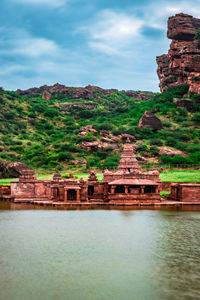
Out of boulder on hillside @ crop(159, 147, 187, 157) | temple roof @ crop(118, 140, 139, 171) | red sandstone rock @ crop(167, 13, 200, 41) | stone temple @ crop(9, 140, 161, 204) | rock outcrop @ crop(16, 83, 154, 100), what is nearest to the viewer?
stone temple @ crop(9, 140, 161, 204)

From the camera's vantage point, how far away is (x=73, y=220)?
85.6 ft

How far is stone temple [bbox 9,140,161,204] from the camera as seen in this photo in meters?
34.3

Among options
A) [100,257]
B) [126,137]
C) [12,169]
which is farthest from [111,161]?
[100,257]

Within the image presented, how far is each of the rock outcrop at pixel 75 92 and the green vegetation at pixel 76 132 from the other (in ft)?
60.7

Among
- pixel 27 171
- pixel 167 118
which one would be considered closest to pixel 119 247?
pixel 27 171

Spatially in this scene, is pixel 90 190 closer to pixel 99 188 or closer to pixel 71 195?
pixel 99 188

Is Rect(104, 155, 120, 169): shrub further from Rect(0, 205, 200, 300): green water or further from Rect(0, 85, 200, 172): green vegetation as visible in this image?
Rect(0, 205, 200, 300): green water

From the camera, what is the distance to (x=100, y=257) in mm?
17016

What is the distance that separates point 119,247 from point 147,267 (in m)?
3.26

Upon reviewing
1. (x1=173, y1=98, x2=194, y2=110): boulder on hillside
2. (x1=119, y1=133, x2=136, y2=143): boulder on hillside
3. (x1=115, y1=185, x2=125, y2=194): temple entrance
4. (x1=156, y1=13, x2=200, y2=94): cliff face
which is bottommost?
(x1=115, y1=185, x2=125, y2=194): temple entrance

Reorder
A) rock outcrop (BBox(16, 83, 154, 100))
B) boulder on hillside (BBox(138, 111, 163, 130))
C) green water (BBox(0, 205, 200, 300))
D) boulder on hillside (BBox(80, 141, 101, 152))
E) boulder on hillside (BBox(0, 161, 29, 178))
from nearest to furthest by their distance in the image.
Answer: green water (BBox(0, 205, 200, 300)) → boulder on hillside (BBox(0, 161, 29, 178)) → boulder on hillside (BBox(80, 141, 101, 152)) → boulder on hillside (BBox(138, 111, 163, 130)) → rock outcrop (BBox(16, 83, 154, 100))

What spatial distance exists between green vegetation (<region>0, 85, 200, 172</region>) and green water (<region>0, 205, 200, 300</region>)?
109 feet

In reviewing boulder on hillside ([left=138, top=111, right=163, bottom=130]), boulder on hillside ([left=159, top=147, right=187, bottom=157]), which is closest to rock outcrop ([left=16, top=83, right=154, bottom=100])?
boulder on hillside ([left=138, top=111, right=163, bottom=130])

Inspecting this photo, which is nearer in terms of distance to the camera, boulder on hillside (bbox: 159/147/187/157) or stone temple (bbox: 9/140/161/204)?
stone temple (bbox: 9/140/161/204)
